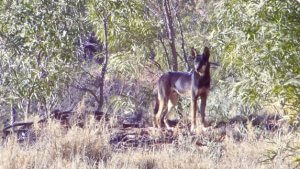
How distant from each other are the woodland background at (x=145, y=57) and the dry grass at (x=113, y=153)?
34mm

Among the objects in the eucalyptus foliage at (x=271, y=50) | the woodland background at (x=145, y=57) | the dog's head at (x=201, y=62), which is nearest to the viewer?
the eucalyptus foliage at (x=271, y=50)

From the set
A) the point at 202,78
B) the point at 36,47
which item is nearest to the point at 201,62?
the point at 202,78

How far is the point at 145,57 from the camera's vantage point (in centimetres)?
1314

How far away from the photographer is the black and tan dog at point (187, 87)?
10820mm

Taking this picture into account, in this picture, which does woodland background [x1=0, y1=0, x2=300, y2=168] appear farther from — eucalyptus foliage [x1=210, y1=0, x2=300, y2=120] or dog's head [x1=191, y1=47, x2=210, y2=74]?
dog's head [x1=191, y1=47, x2=210, y2=74]

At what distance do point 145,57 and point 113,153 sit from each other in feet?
18.0

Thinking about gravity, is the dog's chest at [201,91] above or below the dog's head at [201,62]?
below

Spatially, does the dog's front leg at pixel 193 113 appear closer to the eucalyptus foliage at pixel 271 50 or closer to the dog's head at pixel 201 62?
the dog's head at pixel 201 62

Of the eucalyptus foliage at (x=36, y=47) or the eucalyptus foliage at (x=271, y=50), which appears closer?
the eucalyptus foliage at (x=271, y=50)

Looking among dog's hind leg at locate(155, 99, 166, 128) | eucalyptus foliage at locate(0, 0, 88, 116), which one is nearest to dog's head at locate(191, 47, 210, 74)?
dog's hind leg at locate(155, 99, 166, 128)

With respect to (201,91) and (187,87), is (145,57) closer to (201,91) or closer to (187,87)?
(187,87)

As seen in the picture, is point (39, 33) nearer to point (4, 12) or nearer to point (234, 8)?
point (4, 12)

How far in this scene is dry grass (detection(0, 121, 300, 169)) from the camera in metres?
7.10

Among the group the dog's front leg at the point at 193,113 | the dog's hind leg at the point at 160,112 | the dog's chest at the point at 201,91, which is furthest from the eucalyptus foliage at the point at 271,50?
the dog's hind leg at the point at 160,112
